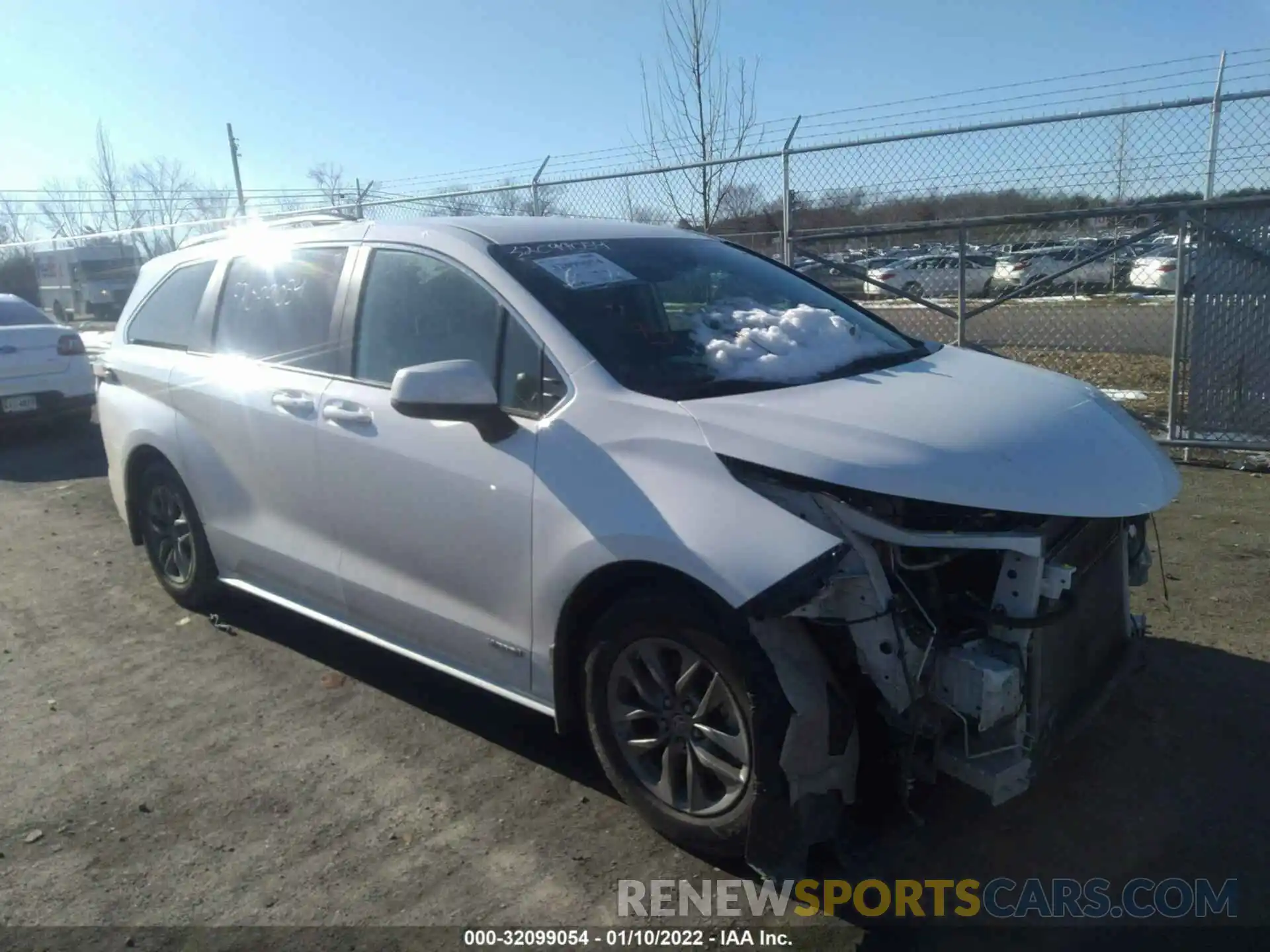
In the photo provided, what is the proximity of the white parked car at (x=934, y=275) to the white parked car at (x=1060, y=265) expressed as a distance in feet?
0.72

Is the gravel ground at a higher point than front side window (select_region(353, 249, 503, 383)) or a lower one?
lower

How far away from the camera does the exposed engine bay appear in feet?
8.82

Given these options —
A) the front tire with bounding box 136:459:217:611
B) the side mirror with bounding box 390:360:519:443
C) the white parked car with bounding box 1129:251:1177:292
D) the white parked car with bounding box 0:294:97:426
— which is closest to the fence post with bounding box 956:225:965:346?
the white parked car with bounding box 1129:251:1177:292

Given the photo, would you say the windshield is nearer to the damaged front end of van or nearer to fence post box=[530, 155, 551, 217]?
the damaged front end of van

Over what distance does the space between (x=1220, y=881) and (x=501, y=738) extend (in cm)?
236

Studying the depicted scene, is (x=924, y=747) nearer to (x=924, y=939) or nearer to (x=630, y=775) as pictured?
(x=924, y=939)

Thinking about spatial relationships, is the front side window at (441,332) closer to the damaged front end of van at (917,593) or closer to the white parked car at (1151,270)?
the damaged front end of van at (917,593)

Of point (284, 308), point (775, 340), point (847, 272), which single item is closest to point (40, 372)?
point (284, 308)

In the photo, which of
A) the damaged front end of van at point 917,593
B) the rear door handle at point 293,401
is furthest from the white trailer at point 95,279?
the damaged front end of van at point 917,593

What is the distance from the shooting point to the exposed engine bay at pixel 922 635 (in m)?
2.69

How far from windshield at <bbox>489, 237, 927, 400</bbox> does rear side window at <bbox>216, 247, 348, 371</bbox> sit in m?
0.90

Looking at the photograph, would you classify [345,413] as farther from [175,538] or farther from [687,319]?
[175,538]

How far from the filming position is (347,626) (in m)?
4.07

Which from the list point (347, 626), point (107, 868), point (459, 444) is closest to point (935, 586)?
point (459, 444)
